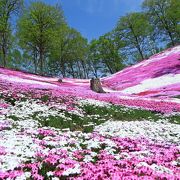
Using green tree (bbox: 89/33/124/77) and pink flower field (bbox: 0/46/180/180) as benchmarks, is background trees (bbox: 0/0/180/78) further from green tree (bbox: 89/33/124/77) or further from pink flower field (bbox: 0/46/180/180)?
pink flower field (bbox: 0/46/180/180)

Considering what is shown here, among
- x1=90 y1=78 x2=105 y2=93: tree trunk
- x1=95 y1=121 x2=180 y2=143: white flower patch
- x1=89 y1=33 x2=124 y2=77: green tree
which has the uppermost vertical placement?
x1=89 y1=33 x2=124 y2=77: green tree

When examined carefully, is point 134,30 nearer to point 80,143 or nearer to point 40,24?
point 40,24

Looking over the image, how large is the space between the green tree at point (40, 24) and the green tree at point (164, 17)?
78.9 ft

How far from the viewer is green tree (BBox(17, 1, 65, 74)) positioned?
61.2 m

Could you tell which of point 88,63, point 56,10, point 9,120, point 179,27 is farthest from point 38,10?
point 9,120

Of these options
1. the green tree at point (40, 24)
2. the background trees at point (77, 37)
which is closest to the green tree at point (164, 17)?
the background trees at point (77, 37)

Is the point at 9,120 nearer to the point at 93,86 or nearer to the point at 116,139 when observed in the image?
the point at 116,139

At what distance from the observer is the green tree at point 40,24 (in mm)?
61250

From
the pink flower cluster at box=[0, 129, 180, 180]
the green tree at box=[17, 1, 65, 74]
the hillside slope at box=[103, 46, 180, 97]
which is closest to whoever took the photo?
the pink flower cluster at box=[0, 129, 180, 180]

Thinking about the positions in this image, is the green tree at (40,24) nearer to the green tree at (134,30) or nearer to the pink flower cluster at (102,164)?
the green tree at (134,30)

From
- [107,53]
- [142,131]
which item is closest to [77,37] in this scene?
[107,53]

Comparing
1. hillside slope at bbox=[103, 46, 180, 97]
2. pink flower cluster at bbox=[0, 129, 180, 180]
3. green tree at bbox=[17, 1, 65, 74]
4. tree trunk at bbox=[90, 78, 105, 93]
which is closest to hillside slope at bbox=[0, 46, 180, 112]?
hillside slope at bbox=[103, 46, 180, 97]

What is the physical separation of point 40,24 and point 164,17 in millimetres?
30276

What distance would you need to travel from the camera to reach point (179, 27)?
70250mm
